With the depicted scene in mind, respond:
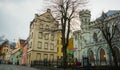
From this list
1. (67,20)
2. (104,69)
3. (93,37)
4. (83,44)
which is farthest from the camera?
(83,44)

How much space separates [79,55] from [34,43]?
14530mm

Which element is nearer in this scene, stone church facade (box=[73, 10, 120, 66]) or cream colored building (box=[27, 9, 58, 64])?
stone church facade (box=[73, 10, 120, 66])

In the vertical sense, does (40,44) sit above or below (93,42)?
below

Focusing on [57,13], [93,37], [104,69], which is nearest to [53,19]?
[57,13]

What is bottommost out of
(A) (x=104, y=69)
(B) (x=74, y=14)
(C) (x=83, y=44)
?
(A) (x=104, y=69)

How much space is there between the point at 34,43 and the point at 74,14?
79.9 ft

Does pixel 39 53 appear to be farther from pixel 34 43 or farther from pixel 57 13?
pixel 57 13

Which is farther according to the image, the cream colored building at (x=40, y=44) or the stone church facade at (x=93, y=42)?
the cream colored building at (x=40, y=44)

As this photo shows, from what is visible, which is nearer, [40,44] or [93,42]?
[93,42]

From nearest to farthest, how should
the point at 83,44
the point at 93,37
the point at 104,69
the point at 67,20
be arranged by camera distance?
1. the point at 104,69
2. the point at 67,20
3. the point at 93,37
4. the point at 83,44

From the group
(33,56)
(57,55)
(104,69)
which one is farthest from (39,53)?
(104,69)

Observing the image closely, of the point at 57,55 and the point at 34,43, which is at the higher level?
the point at 34,43

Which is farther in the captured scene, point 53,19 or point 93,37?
point 93,37

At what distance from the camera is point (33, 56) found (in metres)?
50.3
